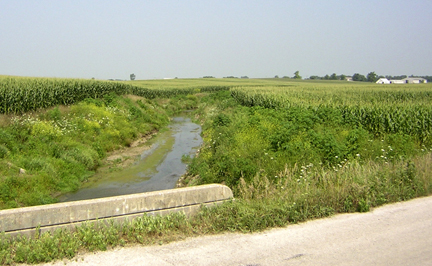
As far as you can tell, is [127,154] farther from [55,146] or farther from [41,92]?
[41,92]

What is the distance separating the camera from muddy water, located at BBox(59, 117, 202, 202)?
1274cm

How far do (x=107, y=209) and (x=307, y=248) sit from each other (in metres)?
3.09

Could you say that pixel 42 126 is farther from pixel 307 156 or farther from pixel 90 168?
pixel 307 156

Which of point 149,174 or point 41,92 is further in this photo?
point 41,92

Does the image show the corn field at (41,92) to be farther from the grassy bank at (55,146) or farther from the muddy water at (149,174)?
the muddy water at (149,174)

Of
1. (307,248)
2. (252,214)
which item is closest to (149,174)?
(252,214)

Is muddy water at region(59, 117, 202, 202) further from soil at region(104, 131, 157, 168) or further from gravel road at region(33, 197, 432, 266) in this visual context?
gravel road at region(33, 197, 432, 266)

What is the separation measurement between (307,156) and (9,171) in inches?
347

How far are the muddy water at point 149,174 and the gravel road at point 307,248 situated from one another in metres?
7.40

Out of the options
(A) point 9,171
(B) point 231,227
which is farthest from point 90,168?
(B) point 231,227

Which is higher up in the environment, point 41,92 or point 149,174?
point 41,92

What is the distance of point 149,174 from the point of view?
15.0m

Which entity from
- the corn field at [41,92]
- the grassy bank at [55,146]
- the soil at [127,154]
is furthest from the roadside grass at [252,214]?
the corn field at [41,92]

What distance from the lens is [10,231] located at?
5.39m
